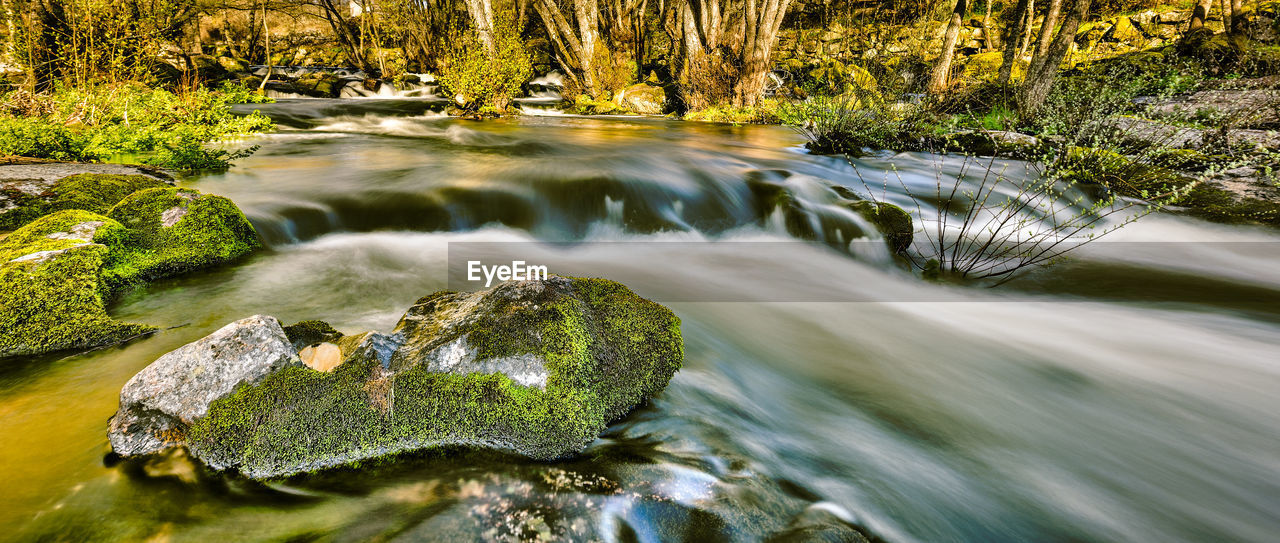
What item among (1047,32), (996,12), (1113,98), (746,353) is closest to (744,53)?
(1047,32)

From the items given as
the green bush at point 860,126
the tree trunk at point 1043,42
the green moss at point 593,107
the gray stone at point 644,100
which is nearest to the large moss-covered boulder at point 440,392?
the green bush at point 860,126

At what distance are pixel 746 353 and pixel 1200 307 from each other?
435cm

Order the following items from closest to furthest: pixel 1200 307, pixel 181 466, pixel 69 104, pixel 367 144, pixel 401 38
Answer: pixel 181 466
pixel 1200 307
pixel 69 104
pixel 367 144
pixel 401 38

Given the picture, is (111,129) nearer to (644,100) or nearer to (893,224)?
(893,224)

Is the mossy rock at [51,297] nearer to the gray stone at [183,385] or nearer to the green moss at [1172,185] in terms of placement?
the gray stone at [183,385]

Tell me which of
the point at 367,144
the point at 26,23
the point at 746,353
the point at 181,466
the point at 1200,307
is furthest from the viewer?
the point at 367,144

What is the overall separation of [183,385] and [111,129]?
25.8ft

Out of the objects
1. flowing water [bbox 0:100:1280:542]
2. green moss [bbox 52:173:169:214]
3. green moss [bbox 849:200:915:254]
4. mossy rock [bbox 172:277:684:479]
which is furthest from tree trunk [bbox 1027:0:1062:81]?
green moss [bbox 52:173:169:214]

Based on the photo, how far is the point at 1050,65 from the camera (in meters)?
10.7

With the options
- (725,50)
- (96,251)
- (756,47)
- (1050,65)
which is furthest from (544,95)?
(96,251)

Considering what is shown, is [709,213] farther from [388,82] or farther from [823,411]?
[388,82]

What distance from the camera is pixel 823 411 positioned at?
2994 mm

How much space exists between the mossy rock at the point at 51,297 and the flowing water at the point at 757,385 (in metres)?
0.15

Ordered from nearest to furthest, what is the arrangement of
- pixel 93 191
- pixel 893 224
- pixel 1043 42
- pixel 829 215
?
pixel 93 191 → pixel 893 224 → pixel 829 215 → pixel 1043 42
